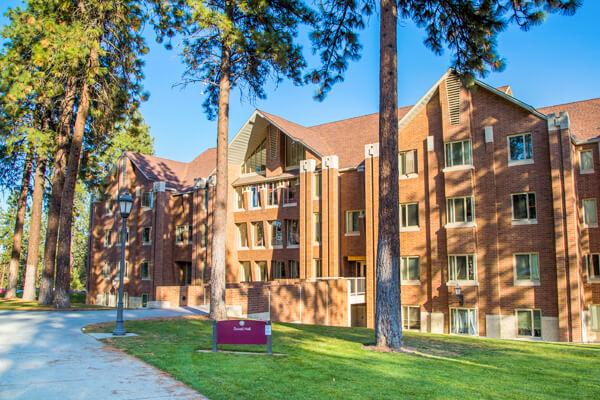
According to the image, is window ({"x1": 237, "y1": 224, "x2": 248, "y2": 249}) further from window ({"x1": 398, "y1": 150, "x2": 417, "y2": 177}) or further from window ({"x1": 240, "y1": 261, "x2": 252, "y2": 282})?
window ({"x1": 398, "y1": 150, "x2": 417, "y2": 177})

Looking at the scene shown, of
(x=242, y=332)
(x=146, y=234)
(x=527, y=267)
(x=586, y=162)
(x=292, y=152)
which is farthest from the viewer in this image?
(x=146, y=234)

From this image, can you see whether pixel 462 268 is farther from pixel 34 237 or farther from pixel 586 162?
pixel 34 237

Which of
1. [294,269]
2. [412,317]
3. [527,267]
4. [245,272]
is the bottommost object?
[412,317]

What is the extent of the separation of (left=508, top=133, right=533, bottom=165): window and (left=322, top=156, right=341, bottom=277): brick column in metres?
10.1

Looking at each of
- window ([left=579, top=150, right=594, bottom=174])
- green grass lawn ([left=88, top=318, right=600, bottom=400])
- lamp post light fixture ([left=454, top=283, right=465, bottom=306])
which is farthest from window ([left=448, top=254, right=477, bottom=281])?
green grass lawn ([left=88, top=318, right=600, bottom=400])

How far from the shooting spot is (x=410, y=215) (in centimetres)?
2773

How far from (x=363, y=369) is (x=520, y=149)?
1920 cm

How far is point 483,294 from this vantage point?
80.4ft

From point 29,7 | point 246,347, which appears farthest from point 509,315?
point 29,7

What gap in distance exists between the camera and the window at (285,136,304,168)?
33859 millimetres

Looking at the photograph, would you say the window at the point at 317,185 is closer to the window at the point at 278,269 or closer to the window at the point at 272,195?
the window at the point at 272,195

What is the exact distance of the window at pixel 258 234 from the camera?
114 feet

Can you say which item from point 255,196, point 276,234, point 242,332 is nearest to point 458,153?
point 276,234

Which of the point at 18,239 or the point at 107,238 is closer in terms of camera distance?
the point at 18,239
